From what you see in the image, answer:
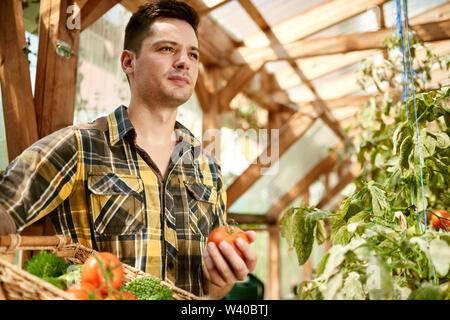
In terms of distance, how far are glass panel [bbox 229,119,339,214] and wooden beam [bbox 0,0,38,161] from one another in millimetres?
3769

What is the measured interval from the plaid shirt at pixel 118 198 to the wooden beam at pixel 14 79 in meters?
0.31

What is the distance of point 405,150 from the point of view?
1.06m

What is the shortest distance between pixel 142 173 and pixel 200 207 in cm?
22

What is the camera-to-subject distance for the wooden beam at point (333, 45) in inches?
107

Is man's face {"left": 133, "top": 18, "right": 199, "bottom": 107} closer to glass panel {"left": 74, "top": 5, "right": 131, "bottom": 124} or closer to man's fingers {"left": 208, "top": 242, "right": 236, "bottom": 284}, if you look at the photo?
man's fingers {"left": 208, "top": 242, "right": 236, "bottom": 284}

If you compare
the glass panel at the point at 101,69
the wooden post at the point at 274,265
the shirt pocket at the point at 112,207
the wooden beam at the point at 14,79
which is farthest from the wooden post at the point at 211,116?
the wooden post at the point at 274,265

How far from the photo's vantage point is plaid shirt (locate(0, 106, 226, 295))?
1.00 m

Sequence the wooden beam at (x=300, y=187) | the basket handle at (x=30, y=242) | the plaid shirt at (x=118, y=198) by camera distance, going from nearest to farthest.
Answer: the basket handle at (x=30, y=242), the plaid shirt at (x=118, y=198), the wooden beam at (x=300, y=187)

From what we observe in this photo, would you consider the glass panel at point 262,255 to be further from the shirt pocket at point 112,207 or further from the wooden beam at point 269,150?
the shirt pocket at point 112,207

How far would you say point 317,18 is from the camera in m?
3.26

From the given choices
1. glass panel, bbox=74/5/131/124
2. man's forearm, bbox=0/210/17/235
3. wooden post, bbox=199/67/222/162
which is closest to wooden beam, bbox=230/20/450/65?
wooden post, bbox=199/67/222/162

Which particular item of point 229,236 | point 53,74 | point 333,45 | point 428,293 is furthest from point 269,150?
point 428,293
